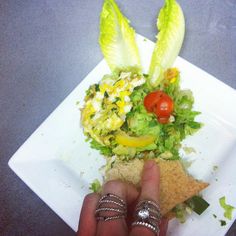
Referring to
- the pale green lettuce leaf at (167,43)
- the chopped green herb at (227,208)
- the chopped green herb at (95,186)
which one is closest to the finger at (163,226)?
the chopped green herb at (227,208)

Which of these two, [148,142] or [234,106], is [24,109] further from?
[234,106]

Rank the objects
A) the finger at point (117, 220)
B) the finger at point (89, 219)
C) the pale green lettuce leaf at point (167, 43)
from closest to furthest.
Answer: the finger at point (117, 220) → the finger at point (89, 219) → the pale green lettuce leaf at point (167, 43)

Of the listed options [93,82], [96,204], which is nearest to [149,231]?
[96,204]

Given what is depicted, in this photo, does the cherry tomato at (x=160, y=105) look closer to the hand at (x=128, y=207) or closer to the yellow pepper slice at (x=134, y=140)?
the yellow pepper slice at (x=134, y=140)

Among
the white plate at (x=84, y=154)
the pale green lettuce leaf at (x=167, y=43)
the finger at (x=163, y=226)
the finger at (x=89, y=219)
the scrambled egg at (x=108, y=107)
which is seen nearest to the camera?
the finger at (x=89, y=219)

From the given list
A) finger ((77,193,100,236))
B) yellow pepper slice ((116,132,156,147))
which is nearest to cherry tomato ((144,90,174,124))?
yellow pepper slice ((116,132,156,147))

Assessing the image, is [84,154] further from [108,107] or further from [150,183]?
[150,183]
